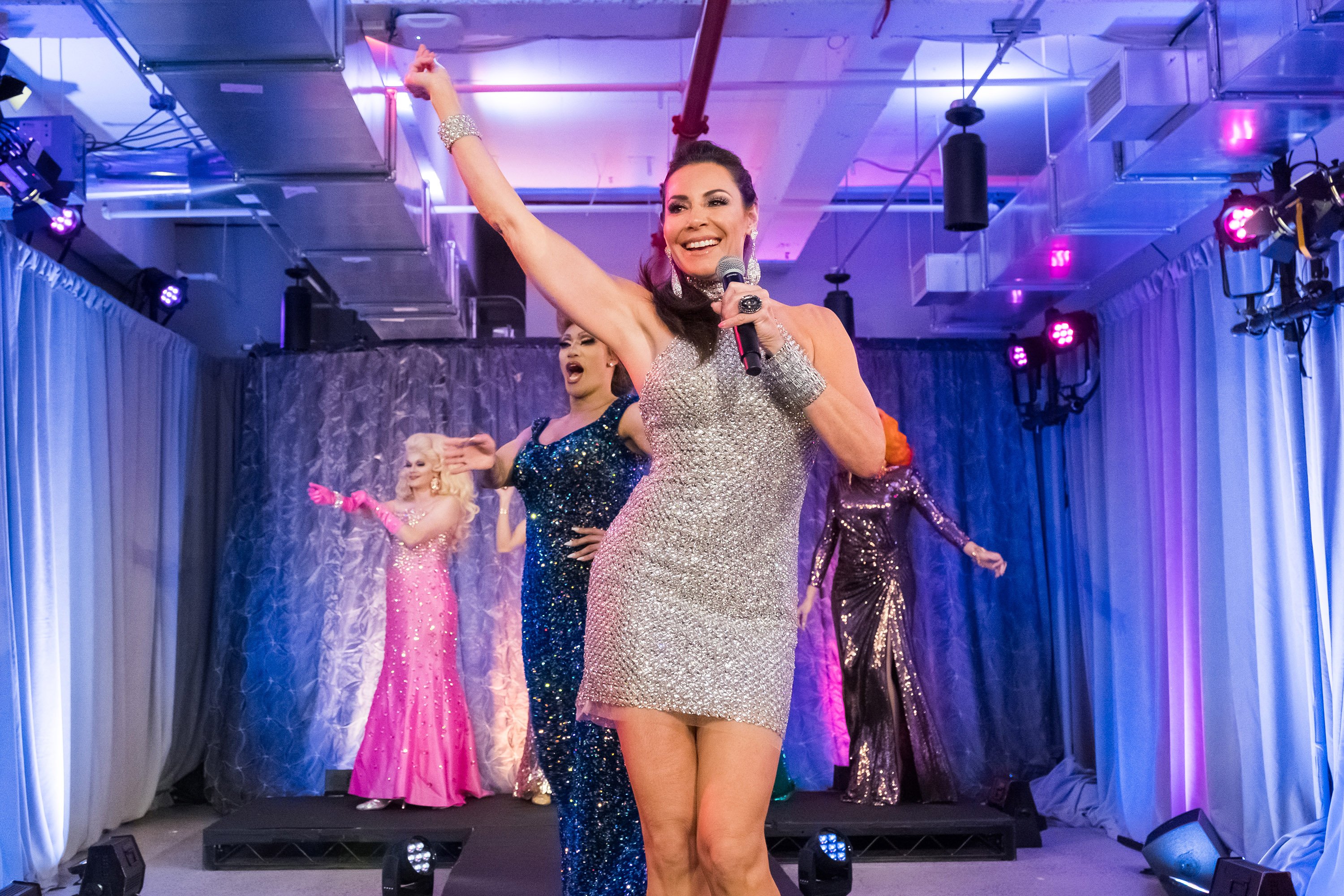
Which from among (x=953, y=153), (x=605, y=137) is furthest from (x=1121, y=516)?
(x=605, y=137)

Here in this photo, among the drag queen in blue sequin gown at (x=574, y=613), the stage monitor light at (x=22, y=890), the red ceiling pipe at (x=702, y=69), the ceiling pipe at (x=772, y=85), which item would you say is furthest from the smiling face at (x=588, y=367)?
the stage monitor light at (x=22, y=890)

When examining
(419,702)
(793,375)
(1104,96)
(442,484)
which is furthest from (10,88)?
(1104,96)

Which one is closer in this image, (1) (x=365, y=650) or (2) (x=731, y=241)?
(2) (x=731, y=241)

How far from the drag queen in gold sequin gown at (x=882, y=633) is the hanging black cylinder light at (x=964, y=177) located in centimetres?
121

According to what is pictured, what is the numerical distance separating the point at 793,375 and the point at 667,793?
23.7 inches

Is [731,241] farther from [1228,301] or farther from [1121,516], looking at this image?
[1121,516]

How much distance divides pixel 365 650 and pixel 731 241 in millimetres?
5415

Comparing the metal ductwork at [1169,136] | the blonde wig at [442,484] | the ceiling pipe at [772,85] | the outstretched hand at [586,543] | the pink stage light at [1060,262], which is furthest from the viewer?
the blonde wig at [442,484]

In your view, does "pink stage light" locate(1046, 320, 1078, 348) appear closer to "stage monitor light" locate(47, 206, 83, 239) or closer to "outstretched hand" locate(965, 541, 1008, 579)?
"outstretched hand" locate(965, 541, 1008, 579)

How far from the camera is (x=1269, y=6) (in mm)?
3176

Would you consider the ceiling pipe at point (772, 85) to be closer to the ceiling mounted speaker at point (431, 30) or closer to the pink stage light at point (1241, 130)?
the ceiling mounted speaker at point (431, 30)

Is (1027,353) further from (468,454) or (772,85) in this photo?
(468,454)

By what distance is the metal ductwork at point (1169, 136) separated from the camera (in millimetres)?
3271

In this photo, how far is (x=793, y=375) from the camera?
163cm
